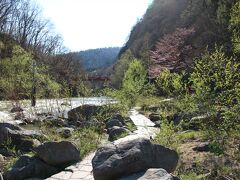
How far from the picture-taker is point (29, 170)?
30.4 ft

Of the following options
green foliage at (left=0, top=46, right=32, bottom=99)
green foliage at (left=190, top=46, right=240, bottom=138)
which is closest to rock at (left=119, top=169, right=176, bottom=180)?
green foliage at (left=190, top=46, right=240, bottom=138)

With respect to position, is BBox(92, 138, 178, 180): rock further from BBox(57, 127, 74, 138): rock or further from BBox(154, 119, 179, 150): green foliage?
BBox(57, 127, 74, 138): rock

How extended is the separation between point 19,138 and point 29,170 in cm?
341

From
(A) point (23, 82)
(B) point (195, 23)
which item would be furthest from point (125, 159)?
(B) point (195, 23)

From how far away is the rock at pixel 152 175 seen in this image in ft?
19.5

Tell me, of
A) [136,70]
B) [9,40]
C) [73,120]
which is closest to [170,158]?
[73,120]

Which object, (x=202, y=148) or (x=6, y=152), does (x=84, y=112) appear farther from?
(x=202, y=148)

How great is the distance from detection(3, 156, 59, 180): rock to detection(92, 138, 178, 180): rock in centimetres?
283

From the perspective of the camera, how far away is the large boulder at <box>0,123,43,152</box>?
40.2 feet

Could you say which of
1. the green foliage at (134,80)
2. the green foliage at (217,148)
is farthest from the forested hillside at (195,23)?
the green foliage at (217,148)

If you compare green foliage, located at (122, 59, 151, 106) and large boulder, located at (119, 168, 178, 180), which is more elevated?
green foliage, located at (122, 59, 151, 106)

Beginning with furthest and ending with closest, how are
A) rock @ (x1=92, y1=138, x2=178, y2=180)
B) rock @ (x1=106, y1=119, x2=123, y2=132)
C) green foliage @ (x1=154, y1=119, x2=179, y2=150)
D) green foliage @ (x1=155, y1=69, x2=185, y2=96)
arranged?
rock @ (x1=106, y1=119, x2=123, y2=132) → green foliage @ (x1=155, y1=69, x2=185, y2=96) → green foliage @ (x1=154, y1=119, x2=179, y2=150) → rock @ (x1=92, y1=138, x2=178, y2=180)

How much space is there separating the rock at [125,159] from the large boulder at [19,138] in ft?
18.6

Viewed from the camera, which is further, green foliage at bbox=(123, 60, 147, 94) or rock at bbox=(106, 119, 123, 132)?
green foliage at bbox=(123, 60, 147, 94)
